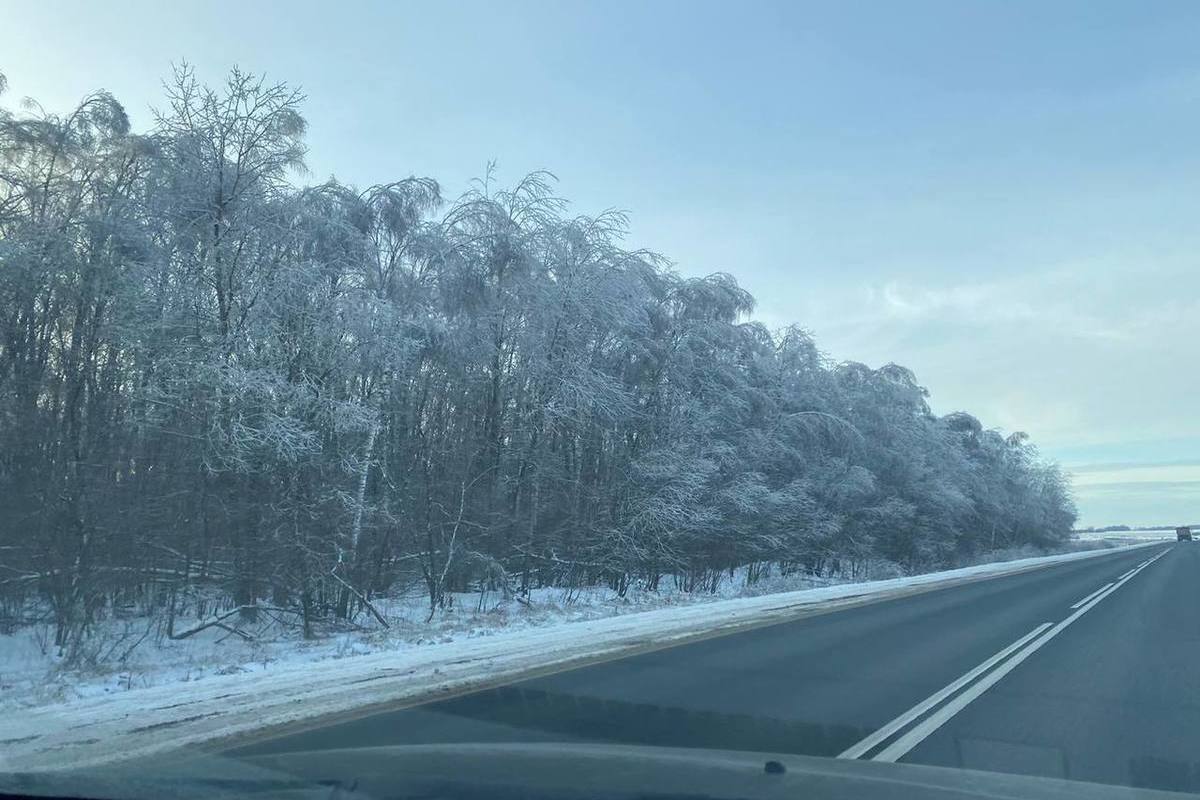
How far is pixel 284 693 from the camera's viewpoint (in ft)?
35.1

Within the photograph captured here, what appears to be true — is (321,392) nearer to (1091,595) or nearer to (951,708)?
(951,708)

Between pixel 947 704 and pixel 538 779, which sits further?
pixel 947 704

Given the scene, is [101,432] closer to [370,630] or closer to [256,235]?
[256,235]

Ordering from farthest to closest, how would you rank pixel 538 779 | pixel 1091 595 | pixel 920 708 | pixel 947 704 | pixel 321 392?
1. pixel 1091 595
2. pixel 321 392
3. pixel 947 704
4. pixel 920 708
5. pixel 538 779

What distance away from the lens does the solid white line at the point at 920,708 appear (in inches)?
331

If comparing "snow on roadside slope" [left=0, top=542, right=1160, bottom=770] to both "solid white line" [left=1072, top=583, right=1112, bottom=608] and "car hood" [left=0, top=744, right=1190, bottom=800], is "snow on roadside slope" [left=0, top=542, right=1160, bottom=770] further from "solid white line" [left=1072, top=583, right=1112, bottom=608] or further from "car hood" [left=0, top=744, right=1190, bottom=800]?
"solid white line" [left=1072, top=583, right=1112, bottom=608]

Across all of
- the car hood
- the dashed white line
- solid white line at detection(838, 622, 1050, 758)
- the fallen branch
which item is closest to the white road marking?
solid white line at detection(838, 622, 1050, 758)

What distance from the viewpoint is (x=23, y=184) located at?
1841 centimetres

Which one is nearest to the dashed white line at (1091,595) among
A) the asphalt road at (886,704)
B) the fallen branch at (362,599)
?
the asphalt road at (886,704)

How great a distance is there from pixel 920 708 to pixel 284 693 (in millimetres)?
6328

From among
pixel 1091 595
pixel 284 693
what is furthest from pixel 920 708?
pixel 1091 595

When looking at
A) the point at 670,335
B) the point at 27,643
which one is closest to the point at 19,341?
the point at 27,643

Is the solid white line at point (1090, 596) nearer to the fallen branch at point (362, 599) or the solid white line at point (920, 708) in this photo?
the solid white line at point (920, 708)

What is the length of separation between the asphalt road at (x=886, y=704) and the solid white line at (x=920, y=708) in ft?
0.09
